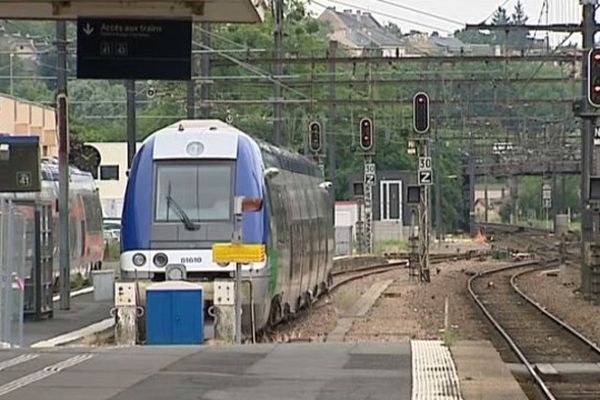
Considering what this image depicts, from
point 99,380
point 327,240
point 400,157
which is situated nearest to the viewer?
point 99,380

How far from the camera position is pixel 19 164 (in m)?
22.0

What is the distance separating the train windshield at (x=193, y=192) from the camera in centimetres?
2364

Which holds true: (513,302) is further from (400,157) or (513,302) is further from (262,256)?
(400,157)

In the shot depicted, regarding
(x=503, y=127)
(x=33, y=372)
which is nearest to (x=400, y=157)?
(x=503, y=127)

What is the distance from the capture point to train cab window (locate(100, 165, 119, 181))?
87031mm

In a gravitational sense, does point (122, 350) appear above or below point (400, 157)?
below

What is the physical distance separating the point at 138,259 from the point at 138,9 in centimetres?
691

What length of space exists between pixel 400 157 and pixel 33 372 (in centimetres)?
8949

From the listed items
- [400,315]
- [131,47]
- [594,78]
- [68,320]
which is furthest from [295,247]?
[131,47]

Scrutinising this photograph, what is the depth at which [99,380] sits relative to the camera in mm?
14211

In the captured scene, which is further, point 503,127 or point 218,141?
point 503,127

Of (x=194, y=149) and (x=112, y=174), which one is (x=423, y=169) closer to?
(x=194, y=149)

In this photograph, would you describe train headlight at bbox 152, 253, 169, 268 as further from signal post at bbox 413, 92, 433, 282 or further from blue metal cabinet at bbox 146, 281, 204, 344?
signal post at bbox 413, 92, 433, 282

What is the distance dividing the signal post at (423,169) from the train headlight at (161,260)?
58.2 ft
